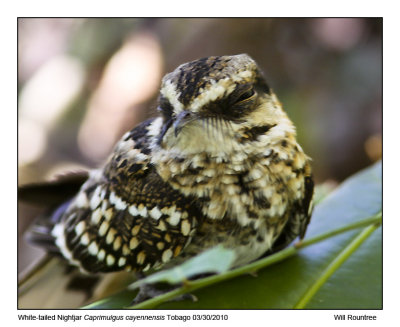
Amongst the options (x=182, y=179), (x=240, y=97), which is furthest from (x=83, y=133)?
(x=240, y=97)

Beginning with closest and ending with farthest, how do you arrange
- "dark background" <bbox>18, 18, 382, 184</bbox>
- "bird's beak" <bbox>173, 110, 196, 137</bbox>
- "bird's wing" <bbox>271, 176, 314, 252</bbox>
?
"bird's beak" <bbox>173, 110, 196, 137</bbox> < "bird's wing" <bbox>271, 176, 314, 252</bbox> < "dark background" <bbox>18, 18, 382, 184</bbox>

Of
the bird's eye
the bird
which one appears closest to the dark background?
the bird

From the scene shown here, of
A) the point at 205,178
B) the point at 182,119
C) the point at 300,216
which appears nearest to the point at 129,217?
the point at 205,178

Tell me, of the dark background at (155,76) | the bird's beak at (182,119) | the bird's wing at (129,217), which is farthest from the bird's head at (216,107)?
the dark background at (155,76)

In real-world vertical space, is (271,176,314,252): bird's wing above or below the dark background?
below

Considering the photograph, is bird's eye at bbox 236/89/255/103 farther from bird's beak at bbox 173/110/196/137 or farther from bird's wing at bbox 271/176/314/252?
→ bird's wing at bbox 271/176/314/252

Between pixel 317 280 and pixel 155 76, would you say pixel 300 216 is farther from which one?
pixel 155 76
